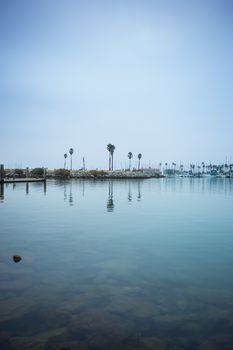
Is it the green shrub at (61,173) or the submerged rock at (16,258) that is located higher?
the green shrub at (61,173)

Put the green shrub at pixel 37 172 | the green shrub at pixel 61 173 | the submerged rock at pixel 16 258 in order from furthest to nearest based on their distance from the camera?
the green shrub at pixel 61 173, the green shrub at pixel 37 172, the submerged rock at pixel 16 258

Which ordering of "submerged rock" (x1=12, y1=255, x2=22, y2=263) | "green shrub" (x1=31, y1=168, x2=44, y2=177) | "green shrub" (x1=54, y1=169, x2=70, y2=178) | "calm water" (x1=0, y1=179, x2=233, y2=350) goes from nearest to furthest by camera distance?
"calm water" (x1=0, y1=179, x2=233, y2=350) < "submerged rock" (x1=12, y1=255, x2=22, y2=263) < "green shrub" (x1=31, y1=168, x2=44, y2=177) < "green shrub" (x1=54, y1=169, x2=70, y2=178)

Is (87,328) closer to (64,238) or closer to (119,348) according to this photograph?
(119,348)

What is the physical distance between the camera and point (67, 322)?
656cm

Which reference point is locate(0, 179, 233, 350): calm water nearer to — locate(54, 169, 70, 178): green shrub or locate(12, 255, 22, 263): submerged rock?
locate(12, 255, 22, 263): submerged rock

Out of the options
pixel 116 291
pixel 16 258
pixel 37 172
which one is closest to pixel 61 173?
pixel 37 172

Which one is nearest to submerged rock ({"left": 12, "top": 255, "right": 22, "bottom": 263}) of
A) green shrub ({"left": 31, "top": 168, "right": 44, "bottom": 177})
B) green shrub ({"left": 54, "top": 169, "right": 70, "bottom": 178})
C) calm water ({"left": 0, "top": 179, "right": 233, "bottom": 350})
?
calm water ({"left": 0, "top": 179, "right": 233, "bottom": 350})

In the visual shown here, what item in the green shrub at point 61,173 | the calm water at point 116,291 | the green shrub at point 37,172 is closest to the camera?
the calm water at point 116,291

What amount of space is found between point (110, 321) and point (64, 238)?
9385 millimetres

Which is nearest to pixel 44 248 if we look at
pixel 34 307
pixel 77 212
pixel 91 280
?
pixel 91 280

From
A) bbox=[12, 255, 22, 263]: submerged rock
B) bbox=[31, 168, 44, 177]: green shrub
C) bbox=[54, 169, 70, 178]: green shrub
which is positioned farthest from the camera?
bbox=[54, 169, 70, 178]: green shrub

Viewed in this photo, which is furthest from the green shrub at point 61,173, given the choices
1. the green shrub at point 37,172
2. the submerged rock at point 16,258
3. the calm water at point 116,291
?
the submerged rock at point 16,258

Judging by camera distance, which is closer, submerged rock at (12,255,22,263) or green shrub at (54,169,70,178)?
submerged rock at (12,255,22,263)

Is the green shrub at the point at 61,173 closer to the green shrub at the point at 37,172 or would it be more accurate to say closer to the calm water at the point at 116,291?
the green shrub at the point at 37,172
